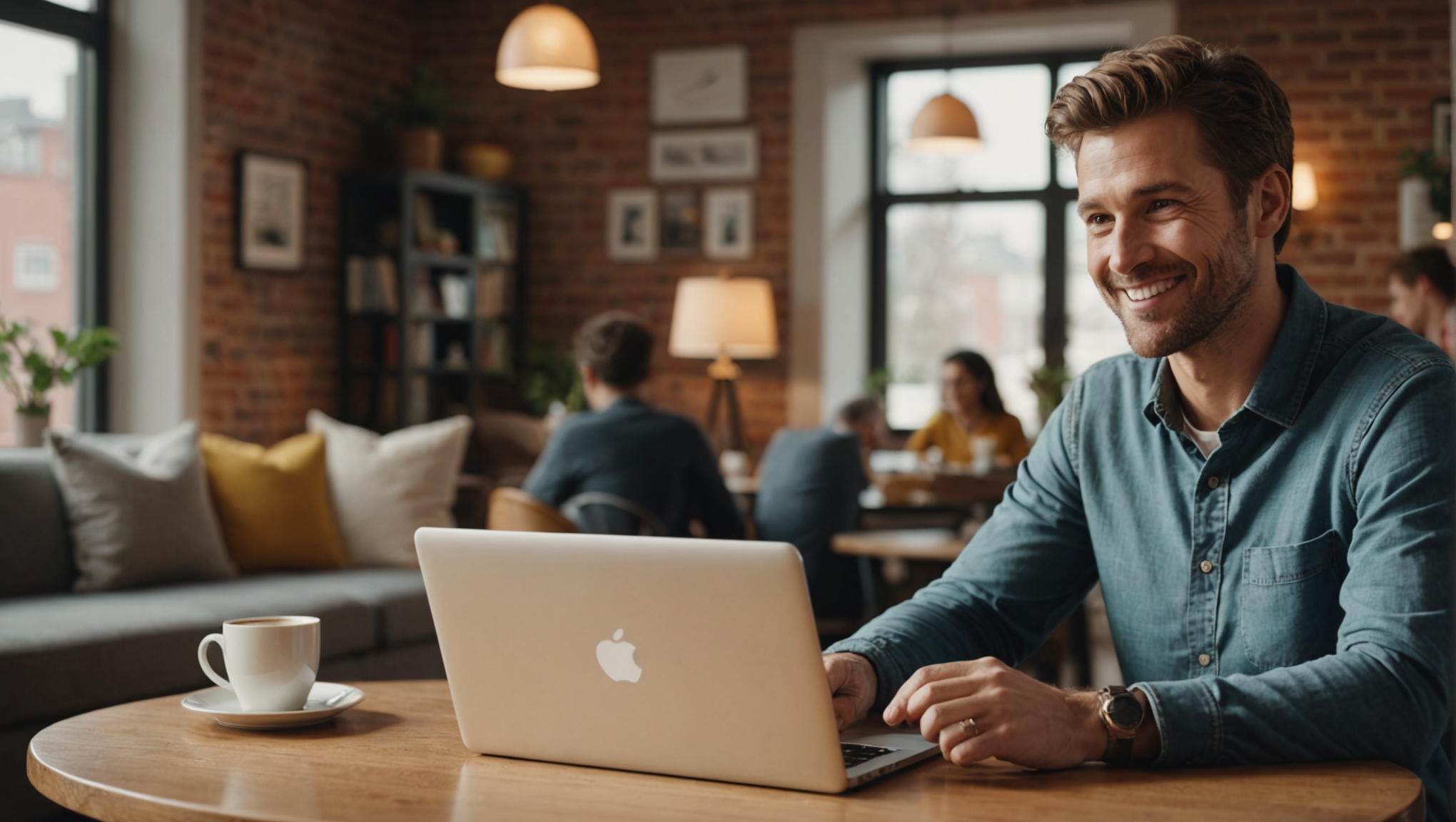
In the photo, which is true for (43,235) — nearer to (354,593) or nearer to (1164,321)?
(354,593)

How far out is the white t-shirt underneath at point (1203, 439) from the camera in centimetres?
141

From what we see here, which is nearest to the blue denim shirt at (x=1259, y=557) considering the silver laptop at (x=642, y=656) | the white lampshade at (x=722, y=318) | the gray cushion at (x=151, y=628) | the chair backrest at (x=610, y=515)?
the silver laptop at (x=642, y=656)

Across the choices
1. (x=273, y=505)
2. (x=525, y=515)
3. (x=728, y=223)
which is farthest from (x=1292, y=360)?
(x=728, y=223)

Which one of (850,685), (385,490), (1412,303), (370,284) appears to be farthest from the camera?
(370,284)

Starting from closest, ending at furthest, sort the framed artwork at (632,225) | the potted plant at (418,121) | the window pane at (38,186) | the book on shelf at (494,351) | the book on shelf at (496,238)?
the window pane at (38,186) < the potted plant at (418,121) < the book on shelf at (496,238) < the book on shelf at (494,351) < the framed artwork at (632,225)

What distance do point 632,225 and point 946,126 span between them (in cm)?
192

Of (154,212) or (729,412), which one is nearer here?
(154,212)

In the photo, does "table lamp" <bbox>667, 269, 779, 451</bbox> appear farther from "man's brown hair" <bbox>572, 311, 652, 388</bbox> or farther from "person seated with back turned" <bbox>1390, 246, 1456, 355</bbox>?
"person seated with back turned" <bbox>1390, 246, 1456, 355</bbox>

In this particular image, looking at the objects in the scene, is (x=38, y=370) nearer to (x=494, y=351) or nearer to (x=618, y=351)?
(x=618, y=351)

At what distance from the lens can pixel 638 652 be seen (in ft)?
3.49

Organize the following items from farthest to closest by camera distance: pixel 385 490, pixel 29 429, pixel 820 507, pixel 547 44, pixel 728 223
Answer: pixel 728 223
pixel 547 44
pixel 385 490
pixel 29 429
pixel 820 507

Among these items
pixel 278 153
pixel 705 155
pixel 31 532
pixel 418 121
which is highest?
pixel 418 121

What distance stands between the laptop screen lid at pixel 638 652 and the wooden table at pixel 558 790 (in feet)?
0.08

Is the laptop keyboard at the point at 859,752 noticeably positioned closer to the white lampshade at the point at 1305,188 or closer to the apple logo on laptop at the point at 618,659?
the apple logo on laptop at the point at 618,659
